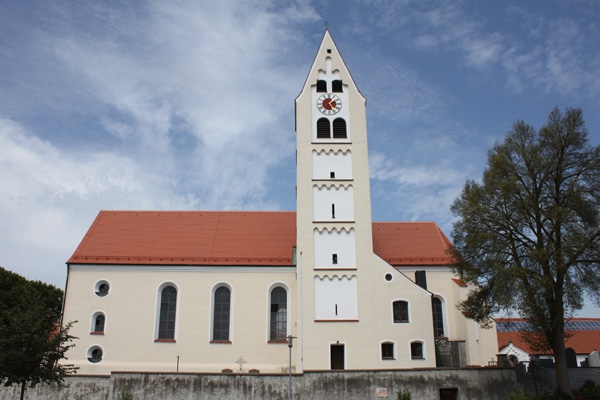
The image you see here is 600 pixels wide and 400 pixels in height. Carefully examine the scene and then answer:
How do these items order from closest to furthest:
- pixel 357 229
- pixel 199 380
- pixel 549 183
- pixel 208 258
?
pixel 199 380 < pixel 549 183 < pixel 357 229 < pixel 208 258

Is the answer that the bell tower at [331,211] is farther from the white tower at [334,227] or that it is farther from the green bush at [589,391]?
the green bush at [589,391]

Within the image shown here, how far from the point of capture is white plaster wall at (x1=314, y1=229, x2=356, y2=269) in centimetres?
3350

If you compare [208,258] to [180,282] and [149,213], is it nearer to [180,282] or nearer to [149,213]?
[180,282]

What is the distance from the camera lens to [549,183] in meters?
27.9

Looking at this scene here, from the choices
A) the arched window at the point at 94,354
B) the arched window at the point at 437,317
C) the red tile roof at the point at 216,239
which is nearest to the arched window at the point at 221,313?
the red tile roof at the point at 216,239

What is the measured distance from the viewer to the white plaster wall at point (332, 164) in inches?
1375

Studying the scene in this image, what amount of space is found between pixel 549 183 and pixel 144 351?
84.3 ft

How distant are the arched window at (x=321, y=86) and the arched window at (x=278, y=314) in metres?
13.6

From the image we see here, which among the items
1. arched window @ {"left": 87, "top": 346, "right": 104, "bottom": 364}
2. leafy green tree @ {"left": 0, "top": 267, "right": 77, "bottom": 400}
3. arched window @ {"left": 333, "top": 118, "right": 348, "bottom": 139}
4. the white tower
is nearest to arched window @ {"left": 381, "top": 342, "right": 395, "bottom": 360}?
the white tower

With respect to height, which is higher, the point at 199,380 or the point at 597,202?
the point at 597,202

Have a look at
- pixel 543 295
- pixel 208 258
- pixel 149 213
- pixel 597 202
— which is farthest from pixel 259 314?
pixel 597 202

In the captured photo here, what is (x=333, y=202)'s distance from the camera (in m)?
34.5

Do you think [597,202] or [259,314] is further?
[259,314]

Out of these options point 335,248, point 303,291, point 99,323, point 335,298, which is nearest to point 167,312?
point 99,323
